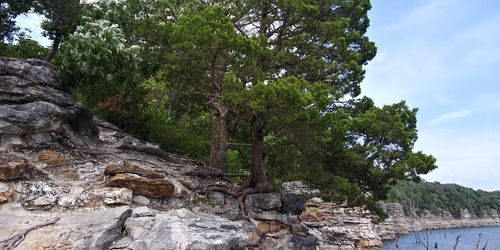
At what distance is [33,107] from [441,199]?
140 meters

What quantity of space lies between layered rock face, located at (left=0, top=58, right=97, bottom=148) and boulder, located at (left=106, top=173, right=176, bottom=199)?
2.26 metres

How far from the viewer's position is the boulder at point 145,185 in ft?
32.0

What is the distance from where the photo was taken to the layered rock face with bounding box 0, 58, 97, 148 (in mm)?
9867

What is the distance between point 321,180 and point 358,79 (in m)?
5.01

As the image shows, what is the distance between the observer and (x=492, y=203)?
521ft

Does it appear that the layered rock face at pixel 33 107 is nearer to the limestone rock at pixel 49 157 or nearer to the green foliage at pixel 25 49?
the limestone rock at pixel 49 157

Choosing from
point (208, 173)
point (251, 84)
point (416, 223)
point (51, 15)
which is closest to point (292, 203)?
point (208, 173)

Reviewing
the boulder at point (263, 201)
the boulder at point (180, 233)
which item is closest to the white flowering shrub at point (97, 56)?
the boulder at point (180, 233)

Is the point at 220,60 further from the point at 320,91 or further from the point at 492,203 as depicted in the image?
the point at 492,203

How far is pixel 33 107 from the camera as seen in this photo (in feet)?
34.0

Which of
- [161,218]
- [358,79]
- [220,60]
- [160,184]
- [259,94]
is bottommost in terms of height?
[161,218]

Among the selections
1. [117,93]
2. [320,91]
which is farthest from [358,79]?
[117,93]

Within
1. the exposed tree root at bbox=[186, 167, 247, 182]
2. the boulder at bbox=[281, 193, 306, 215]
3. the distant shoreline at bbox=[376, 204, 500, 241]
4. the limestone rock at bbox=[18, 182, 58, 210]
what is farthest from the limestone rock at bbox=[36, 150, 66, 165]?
the distant shoreline at bbox=[376, 204, 500, 241]

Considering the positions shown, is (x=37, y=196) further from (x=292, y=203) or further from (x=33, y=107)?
(x=292, y=203)
